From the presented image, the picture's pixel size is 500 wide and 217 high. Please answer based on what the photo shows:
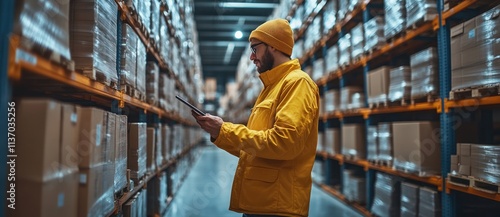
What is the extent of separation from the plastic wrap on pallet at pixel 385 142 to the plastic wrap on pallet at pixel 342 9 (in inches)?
80.2

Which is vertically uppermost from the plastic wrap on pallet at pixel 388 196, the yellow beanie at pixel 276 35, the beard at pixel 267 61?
the yellow beanie at pixel 276 35

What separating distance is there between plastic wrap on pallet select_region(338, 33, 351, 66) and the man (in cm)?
376

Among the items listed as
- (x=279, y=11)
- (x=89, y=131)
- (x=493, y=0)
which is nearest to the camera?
(x=89, y=131)

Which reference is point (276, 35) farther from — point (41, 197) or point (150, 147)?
point (150, 147)

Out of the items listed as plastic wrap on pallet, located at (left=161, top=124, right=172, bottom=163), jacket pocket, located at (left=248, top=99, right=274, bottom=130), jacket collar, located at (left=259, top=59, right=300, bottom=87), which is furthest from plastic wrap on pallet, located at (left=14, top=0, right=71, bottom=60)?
plastic wrap on pallet, located at (left=161, top=124, right=172, bottom=163)

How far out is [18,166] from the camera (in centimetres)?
175

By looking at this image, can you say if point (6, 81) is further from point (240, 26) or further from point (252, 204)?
point (240, 26)

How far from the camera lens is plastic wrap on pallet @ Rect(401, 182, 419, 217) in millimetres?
4172

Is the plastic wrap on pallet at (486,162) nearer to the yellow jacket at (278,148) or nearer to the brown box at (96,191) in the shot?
the yellow jacket at (278,148)

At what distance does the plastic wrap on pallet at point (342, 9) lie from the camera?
5996 millimetres

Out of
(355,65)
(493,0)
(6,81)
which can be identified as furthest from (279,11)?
(6,81)

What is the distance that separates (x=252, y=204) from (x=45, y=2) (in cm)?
153

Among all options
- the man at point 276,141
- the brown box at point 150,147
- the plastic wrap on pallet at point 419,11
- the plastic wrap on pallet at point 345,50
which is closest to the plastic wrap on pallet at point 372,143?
the plastic wrap on pallet at point 345,50

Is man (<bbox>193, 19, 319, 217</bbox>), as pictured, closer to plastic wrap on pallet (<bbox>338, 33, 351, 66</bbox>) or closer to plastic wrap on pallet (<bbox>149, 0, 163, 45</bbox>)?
plastic wrap on pallet (<bbox>149, 0, 163, 45</bbox>)
